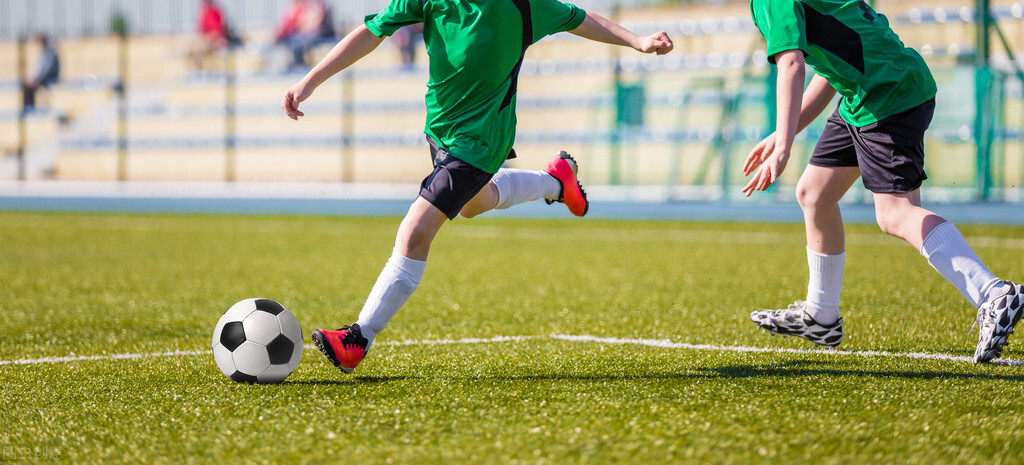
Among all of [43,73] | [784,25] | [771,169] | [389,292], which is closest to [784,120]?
[771,169]

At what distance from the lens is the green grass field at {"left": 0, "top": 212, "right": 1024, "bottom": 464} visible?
7.51 feet

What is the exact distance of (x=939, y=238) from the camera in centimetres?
319

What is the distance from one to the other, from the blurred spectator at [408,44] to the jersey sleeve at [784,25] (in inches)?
626

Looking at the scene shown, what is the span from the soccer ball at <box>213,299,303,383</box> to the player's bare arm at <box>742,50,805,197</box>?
4.73 feet

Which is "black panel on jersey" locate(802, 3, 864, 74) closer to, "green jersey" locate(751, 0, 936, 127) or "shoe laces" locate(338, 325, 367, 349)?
"green jersey" locate(751, 0, 936, 127)

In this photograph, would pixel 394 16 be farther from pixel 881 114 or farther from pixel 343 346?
pixel 881 114

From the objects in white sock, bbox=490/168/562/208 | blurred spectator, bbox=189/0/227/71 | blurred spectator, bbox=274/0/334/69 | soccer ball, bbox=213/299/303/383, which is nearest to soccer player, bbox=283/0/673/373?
soccer ball, bbox=213/299/303/383

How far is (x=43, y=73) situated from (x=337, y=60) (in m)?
21.8

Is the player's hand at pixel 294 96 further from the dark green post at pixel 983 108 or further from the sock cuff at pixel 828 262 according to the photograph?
the dark green post at pixel 983 108

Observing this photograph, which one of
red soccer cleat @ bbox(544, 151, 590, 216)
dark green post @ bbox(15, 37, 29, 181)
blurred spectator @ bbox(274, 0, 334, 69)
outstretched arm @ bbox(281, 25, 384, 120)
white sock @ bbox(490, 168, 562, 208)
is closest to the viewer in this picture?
outstretched arm @ bbox(281, 25, 384, 120)

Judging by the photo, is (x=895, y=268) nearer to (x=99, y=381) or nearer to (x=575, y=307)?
(x=575, y=307)

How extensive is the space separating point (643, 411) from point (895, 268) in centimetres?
427


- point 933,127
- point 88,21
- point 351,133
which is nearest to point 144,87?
point 88,21

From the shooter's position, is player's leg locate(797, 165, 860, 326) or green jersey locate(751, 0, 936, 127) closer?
green jersey locate(751, 0, 936, 127)
